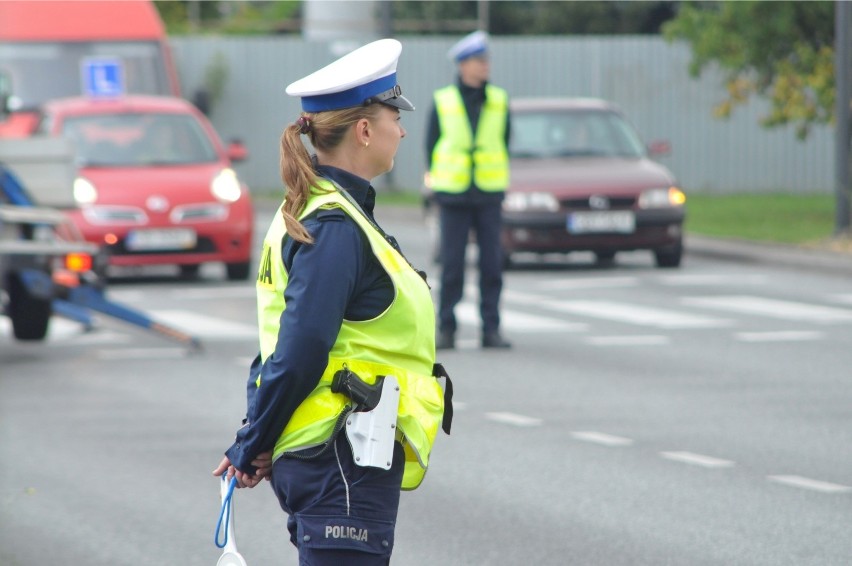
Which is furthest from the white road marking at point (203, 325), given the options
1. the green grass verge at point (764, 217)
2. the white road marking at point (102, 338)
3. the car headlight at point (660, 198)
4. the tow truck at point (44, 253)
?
the green grass verge at point (764, 217)

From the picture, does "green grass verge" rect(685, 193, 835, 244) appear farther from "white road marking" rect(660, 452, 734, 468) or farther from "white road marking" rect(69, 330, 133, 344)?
"white road marking" rect(660, 452, 734, 468)

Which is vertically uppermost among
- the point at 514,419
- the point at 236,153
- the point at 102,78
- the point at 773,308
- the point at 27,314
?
the point at 102,78

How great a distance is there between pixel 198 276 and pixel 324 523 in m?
14.3

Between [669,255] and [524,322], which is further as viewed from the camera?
[669,255]

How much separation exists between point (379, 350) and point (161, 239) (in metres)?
12.7

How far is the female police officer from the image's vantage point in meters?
3.65

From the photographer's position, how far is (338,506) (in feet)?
12.1

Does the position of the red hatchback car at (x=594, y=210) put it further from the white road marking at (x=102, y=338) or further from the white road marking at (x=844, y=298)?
the white road marking at (x=102, y=338)

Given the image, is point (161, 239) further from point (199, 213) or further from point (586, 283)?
point (586, 283)

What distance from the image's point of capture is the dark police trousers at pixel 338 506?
3.68 metres

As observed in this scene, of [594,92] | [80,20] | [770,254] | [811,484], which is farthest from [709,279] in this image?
[594,92]

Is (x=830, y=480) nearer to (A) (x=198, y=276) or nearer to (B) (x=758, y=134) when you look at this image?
(A) (x=198, y=276)

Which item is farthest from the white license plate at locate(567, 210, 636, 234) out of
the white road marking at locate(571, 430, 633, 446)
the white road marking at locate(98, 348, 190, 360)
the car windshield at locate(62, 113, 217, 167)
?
the white road marking at locate(571, 430, 633, 446)

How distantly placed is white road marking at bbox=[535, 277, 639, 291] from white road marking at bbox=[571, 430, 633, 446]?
7.47 m
